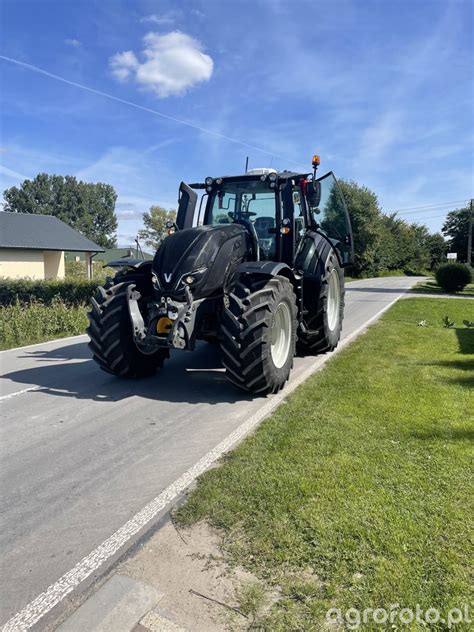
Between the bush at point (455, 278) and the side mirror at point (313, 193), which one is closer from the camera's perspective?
the side mirror at point (313, 193)

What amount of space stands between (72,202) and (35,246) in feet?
167

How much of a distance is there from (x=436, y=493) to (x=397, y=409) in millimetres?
1743

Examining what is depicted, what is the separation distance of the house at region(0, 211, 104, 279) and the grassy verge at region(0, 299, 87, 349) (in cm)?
1506

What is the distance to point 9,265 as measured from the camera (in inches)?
1008

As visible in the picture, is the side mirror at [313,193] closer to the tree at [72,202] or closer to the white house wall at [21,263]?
the white house wall at [21,263]

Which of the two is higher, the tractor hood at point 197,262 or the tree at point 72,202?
the tree at point 72,202

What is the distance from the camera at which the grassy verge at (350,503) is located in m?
2.29

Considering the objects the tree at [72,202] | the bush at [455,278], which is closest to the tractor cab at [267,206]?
the bush at [455,278]

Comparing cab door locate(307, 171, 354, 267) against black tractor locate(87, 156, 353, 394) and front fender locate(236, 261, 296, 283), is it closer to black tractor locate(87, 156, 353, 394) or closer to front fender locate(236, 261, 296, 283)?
black tractor locate(87, 156, 353, 394)

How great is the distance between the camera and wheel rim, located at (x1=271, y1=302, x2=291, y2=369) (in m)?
5.73

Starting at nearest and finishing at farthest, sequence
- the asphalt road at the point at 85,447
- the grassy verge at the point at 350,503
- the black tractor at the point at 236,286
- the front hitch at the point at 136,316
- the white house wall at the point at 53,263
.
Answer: the grassy verge at the point at 350,503
the asphalt road at the point at 85,447
the black tractor at the point at 236,286
the front hitch at the point at 136,316
the white house wall at the point at 53,263

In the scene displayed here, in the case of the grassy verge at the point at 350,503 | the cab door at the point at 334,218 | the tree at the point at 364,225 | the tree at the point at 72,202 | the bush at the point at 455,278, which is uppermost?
the tree at the point at 72,202

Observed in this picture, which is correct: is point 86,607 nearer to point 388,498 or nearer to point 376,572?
point 376,572

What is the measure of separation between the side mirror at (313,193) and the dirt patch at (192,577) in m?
5.10
